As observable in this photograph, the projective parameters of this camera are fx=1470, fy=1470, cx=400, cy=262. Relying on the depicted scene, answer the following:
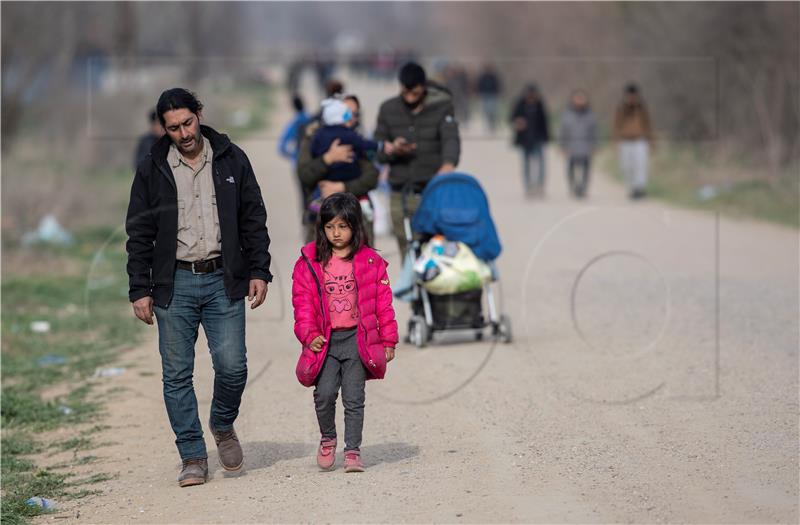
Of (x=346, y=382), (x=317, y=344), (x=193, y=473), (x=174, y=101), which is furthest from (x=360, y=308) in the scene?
(x=174, y=101)


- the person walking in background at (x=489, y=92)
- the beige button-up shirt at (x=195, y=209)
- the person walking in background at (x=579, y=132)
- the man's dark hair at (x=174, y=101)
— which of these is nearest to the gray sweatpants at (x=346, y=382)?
the beige button-up shirt at (x=195, y=209)

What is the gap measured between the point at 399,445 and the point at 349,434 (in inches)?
32.1

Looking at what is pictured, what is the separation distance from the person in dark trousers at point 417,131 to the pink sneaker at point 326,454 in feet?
13.2

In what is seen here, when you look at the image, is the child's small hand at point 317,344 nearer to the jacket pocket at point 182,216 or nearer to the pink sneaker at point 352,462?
the pink sneaker at point 352,462

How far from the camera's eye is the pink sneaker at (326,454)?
760 centimetres

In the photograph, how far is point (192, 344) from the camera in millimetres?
7570

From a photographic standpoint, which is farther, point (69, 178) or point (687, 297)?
point (69, 178)

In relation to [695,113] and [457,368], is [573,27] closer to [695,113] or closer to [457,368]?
[695,113]

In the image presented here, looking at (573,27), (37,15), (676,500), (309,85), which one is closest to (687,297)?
(676,500)

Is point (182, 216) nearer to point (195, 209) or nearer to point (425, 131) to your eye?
point (195, 209)

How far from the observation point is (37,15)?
30.0 meters

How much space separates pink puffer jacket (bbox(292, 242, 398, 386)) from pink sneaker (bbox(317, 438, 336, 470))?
369 millimetres

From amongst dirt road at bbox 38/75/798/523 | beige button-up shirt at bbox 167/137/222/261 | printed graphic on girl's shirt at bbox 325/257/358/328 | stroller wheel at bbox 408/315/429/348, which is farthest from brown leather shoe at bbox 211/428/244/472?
stroller wheel at bbox 408/315/429/348

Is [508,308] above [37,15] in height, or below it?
below
